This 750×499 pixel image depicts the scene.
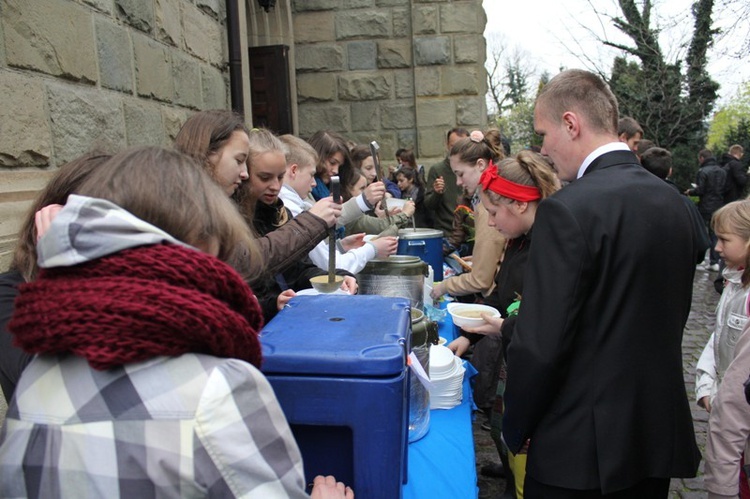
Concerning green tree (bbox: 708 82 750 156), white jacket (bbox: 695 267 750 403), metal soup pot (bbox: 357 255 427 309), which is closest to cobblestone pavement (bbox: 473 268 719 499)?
white jacket (bbox: 695 267 750 403)

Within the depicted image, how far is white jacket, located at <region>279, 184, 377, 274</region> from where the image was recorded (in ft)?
8.31

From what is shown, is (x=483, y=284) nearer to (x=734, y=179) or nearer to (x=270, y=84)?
(x=270, y=84)

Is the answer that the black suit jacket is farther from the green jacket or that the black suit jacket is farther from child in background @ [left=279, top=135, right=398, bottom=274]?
the green jacket

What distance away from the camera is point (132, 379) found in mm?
778

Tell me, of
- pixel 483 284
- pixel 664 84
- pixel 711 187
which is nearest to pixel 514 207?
pixel 483 284

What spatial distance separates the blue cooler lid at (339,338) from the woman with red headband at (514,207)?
3.06 ft

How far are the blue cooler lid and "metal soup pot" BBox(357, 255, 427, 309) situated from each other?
101 cm

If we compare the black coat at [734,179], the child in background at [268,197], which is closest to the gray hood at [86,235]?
the child in background at [268,197]

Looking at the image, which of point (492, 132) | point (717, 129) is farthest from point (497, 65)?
point (492, 132)

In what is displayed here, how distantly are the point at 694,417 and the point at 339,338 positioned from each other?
138 inches

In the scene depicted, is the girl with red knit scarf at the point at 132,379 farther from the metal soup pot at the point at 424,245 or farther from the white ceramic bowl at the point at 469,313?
the metal soup pot at the point at 424,245

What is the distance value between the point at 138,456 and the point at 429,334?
3.86 feet

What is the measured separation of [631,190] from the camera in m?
1.51

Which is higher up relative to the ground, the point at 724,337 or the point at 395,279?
the point at 395,279
